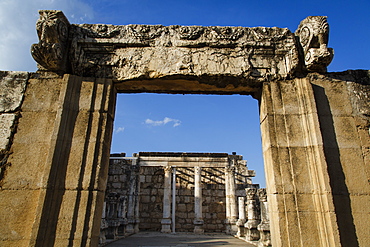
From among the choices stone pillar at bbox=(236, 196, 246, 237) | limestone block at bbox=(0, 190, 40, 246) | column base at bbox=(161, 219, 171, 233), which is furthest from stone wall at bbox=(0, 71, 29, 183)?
column base at bbox=(161, 219, 171, 233)

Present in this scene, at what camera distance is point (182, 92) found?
4.23m

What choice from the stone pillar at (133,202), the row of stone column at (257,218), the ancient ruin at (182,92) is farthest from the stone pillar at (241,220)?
the ancient ruin at (182,92)

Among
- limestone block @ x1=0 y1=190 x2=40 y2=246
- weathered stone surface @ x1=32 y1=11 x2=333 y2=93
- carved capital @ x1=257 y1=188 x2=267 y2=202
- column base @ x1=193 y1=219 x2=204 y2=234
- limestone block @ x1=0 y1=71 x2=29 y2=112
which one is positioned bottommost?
column base @ x1=193 y1=219 x2=204 y2=234

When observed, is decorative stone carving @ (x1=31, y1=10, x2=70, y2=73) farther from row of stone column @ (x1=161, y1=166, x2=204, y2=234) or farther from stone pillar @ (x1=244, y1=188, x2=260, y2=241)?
row of stone column @ (x1=161, y1=166, x2=204, y2=234)

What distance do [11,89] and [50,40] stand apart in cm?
90

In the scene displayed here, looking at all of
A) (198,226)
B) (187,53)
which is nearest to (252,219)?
(198,226)

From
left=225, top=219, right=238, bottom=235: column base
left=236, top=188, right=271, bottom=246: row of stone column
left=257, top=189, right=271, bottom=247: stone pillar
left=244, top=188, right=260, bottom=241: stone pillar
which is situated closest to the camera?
left=257, top=189, right=271, bottom=247: stone pillar

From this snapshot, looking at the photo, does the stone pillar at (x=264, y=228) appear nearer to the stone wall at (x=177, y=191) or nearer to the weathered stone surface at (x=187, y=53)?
the weathered stone surface at (x=187, y=53)

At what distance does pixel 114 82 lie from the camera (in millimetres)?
3834

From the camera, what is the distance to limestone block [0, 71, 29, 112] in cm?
363

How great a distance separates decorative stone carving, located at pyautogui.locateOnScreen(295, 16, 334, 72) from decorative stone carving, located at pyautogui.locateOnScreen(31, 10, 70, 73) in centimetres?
350

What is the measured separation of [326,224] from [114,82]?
10.9 feet

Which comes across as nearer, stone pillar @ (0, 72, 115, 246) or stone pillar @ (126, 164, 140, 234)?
stone pillar @ (0, 72, 115, 246)

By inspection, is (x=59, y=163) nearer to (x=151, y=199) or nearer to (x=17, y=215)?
(x=17, y=215)
